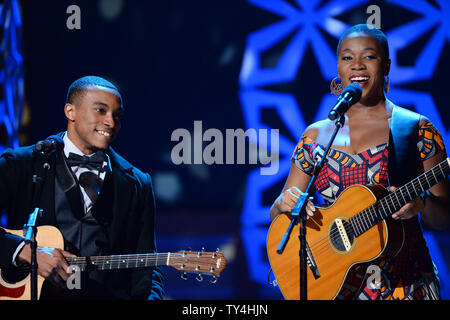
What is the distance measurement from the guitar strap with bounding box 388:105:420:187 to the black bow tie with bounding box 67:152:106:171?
5.81 ft

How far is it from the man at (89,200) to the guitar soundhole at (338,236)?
1123mm

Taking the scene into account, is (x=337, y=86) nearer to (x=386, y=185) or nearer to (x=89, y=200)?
(x=386, y=185)

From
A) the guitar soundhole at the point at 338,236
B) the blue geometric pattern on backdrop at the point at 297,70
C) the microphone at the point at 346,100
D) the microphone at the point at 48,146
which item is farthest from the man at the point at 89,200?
the blue geometric pattern on backdrop at the point at 297,70

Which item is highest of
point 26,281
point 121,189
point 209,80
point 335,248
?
point 209,80

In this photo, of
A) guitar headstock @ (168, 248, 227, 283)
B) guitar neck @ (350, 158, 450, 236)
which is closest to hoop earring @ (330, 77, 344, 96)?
guitar neck @ (350, 158, 450, 236)

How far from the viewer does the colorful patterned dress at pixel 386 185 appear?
2627 millimetres

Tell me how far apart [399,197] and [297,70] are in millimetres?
2860

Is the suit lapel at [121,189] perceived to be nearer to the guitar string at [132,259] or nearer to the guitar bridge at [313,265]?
the guitar string at [132,259]

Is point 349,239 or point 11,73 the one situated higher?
point 11,73

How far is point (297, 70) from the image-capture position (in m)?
5.34

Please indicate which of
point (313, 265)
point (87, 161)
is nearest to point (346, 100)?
point (313, 265)

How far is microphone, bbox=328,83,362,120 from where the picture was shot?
254 centimetres

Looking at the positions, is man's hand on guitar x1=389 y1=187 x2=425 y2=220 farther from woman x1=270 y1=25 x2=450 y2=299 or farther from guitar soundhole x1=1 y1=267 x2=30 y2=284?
guitar soundhole x1=1 y1=267 x2=30 y2=284
